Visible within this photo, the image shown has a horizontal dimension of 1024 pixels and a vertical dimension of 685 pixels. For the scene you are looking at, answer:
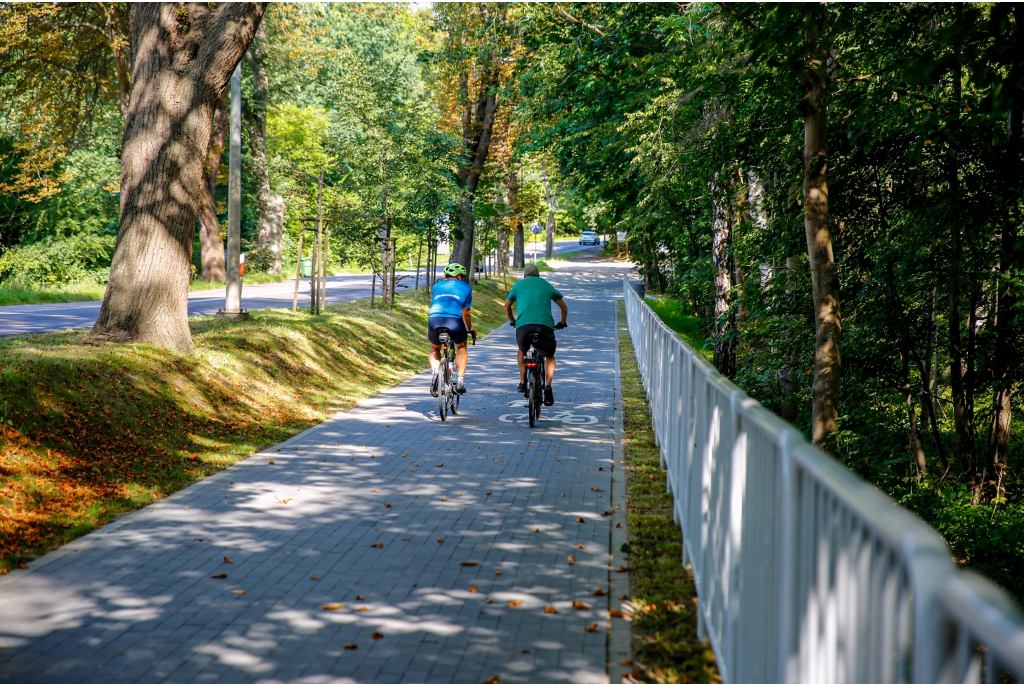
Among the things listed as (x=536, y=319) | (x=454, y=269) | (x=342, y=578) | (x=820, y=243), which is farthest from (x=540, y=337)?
(x=342, y=578)

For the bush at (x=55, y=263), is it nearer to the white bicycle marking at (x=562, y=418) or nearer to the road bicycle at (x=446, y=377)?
the road bicycle at (x=446, y=377)

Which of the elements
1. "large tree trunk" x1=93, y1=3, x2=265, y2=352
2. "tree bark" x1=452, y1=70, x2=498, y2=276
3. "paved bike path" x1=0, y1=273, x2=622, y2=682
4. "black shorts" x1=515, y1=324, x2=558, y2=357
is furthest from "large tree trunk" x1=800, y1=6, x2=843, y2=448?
"tree bark" x1=452, y1=70, x2=498, y2=276

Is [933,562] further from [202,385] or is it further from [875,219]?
[202,385]

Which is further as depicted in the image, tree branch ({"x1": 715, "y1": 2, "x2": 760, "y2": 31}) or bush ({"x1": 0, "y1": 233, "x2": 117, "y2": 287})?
bush ({"x1": 0, "y1": 233, "x2": 117, "y2": 287})

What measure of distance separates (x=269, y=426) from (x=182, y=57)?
16.9 ft

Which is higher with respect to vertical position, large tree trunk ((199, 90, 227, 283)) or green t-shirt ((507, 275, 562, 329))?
large tree trunk ((199, 90, 227, 283))

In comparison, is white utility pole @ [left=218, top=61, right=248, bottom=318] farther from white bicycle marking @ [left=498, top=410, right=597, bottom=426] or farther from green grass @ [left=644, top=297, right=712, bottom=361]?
green grass @ [left=644, top=297, right=712, bottom=361]

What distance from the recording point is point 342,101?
75.4 ft

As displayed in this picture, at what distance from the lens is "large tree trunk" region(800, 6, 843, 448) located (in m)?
8.33

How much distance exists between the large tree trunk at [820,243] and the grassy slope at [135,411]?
612 centimetres

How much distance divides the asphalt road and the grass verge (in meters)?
13.4

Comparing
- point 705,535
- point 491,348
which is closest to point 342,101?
point 491,348

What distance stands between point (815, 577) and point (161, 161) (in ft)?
38.2

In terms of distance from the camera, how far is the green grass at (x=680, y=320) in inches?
1055
